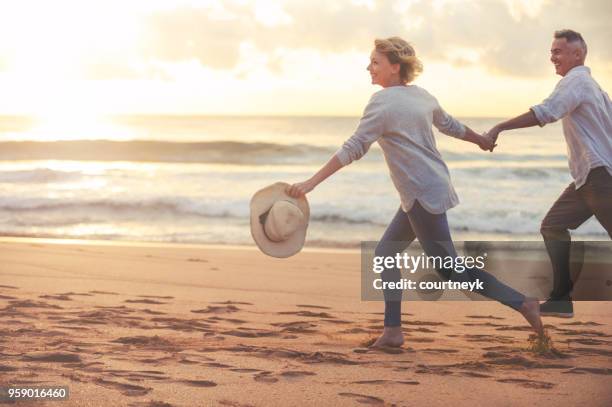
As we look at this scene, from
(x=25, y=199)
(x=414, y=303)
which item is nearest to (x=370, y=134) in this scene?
(x=414, y=303)

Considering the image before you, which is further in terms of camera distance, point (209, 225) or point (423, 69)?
point (209, 225)

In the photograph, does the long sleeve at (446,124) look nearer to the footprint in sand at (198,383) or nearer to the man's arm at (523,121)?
the man's arm at (523,121)

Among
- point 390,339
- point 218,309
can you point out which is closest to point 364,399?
point 390,339

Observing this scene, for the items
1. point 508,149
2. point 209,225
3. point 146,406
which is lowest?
point 146,406

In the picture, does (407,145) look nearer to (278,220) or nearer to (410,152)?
(410,152)

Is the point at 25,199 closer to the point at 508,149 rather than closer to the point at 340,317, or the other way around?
the point at 340,317

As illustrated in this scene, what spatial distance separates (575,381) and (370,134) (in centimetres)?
162

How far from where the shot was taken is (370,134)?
502cm

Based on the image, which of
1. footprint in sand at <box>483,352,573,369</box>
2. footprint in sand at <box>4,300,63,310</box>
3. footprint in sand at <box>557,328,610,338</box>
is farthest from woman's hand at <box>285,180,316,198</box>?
footprint in sand at <box>4,300,63,310</box>

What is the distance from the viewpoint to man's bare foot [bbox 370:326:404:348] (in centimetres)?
549

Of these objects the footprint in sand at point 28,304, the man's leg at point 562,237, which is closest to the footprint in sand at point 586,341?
the man's leg at point 562,237

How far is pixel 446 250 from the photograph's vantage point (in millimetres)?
5086
